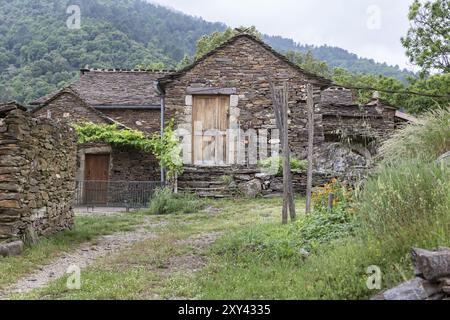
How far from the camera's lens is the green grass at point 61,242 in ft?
17.7

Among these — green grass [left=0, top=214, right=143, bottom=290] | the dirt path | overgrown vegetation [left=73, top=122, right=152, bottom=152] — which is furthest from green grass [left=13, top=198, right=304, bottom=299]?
overgrown vegetation [left=73, top=122, right=152, bottom=152]

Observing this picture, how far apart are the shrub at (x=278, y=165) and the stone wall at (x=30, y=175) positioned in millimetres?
6615

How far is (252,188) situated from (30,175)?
7.24 metres

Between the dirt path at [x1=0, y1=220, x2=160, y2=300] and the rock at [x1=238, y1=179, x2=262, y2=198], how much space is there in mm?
4237

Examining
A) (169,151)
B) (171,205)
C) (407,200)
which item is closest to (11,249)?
(407,200)

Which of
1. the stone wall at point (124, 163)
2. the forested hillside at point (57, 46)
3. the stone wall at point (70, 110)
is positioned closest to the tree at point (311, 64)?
the forested hillside at point (57, 46)

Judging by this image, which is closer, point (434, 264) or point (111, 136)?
point (434, 264)

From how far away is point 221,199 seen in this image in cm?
1298

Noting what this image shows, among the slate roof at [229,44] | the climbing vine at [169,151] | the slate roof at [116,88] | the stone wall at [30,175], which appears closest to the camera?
the stone wall at [30,175]

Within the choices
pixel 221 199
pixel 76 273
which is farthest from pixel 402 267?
pixel 221 199

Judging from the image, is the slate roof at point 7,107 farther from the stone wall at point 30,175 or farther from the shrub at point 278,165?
the shrub at point 278,165

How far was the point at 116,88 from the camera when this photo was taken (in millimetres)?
18734

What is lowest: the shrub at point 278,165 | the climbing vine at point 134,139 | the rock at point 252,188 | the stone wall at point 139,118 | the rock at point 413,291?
the rock at point 413,291

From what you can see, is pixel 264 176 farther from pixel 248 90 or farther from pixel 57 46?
pixel 57 46
